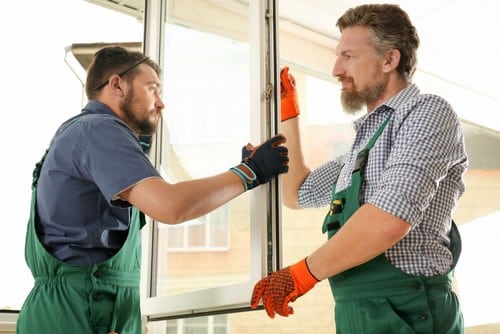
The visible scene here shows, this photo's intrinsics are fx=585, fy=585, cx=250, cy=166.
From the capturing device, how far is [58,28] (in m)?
2.89

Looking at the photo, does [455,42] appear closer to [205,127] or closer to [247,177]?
[205,127]

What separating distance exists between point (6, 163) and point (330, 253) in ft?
5.76

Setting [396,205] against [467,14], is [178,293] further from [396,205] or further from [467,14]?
[467,14]

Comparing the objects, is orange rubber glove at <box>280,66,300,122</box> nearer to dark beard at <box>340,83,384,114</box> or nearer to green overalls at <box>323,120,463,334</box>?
dark beard at <box>340,83,384,114</box>

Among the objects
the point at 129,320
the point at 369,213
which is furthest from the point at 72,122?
the point at 369,213

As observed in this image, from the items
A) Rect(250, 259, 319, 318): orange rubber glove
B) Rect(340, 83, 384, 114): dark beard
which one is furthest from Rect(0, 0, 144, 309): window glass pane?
Rect(250, 259, 319, 318): orange rubber glove

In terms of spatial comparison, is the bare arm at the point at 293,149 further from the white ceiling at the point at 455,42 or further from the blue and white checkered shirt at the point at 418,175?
the white ceiling at the point at 455,42

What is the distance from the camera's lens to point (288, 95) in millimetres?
1839

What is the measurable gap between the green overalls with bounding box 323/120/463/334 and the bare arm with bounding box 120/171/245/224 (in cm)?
32

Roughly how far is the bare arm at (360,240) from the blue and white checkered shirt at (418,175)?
0.02 meters

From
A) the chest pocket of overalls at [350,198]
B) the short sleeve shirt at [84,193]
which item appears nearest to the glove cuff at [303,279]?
the chest pocket of overalls at [350,198]

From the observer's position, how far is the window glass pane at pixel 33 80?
8.29 ft

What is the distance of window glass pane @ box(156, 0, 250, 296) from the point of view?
1762 millimetres

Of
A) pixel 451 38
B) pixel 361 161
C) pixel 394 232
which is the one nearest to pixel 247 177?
pixel 361 161
